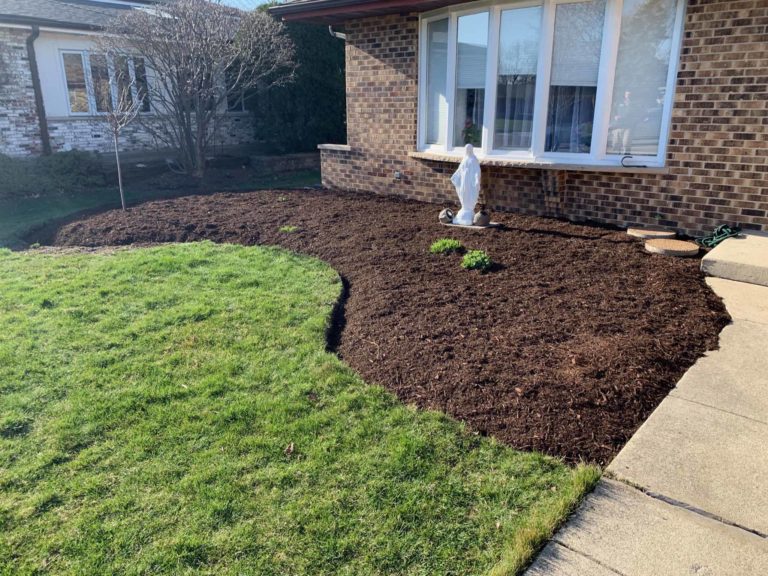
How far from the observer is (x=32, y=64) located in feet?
43.8

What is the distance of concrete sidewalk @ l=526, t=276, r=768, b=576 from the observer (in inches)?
94.5

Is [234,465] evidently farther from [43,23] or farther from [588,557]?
[43,23]

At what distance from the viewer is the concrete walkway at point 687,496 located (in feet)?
7.88

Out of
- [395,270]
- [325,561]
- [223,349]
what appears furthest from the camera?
[395,270]

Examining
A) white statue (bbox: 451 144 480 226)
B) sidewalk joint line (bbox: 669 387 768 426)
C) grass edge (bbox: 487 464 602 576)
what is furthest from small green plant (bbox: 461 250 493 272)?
grass edge (bbox: 487 464 602 576)

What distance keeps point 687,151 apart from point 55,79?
14.0m

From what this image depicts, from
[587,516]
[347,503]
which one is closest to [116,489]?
[347,503]

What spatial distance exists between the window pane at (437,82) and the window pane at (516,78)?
1.00m

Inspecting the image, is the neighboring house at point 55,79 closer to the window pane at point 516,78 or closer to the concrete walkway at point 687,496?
the window pane at point 516,78

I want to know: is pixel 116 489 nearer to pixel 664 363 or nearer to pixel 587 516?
pixel 587 516

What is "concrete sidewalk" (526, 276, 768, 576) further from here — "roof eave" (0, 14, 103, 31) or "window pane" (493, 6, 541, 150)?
"roof eave" (0, 14, 103, 31)

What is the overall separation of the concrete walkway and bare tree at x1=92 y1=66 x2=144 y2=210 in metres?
8.09

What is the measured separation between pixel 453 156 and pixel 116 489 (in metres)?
6.70

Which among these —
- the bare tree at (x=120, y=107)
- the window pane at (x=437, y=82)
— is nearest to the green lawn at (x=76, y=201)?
the bare tree at (x=120, y=107)
